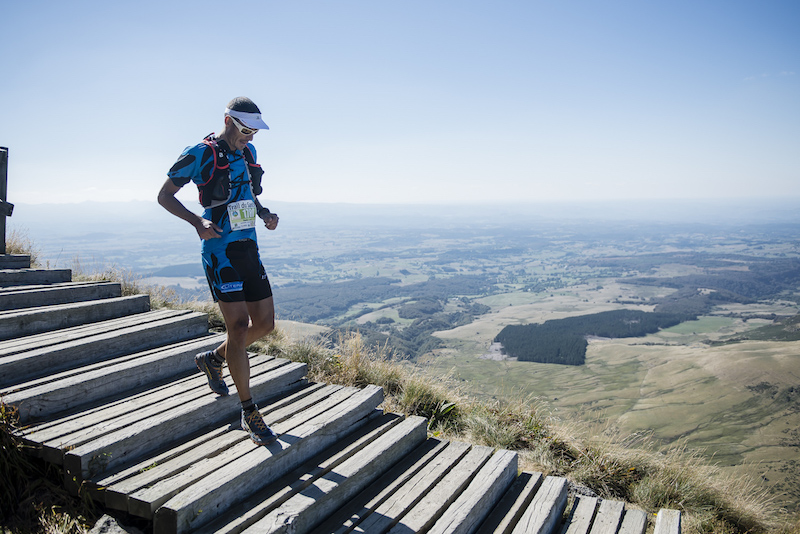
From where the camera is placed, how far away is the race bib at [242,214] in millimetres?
3211

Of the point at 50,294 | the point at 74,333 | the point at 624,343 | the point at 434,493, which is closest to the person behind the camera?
the point at 434,493

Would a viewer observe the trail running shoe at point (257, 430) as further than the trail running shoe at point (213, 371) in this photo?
No

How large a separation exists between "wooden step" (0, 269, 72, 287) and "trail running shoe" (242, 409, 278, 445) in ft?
16.0

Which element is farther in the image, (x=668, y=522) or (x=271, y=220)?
(x=271, y=220)

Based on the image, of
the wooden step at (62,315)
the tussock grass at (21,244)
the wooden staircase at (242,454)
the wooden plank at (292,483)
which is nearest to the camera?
the wooden plank at (292,483)

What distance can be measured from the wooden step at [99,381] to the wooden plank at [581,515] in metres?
3.62

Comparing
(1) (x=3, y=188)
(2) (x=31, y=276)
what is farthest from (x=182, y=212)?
(1) (x=3, y=188)

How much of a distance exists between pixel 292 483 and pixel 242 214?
1855 mm

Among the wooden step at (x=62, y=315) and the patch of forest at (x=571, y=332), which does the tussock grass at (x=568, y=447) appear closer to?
the wooden step at (x=62, y=315)

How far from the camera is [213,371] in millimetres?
3703

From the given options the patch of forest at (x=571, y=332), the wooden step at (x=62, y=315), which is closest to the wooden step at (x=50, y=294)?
the wooden step at (x=62, y=315)

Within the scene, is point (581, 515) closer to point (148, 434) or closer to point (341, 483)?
point (341, 483)

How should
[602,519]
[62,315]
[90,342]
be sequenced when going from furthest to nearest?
[62,315] < [90,342] < [602,519]

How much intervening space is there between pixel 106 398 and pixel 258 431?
1.48 m
